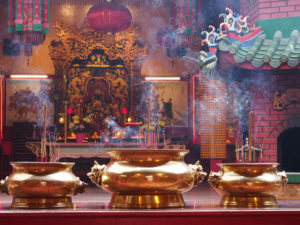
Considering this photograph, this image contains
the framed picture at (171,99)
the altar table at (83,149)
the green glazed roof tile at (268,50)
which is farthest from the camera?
the framed picture at (171,99)

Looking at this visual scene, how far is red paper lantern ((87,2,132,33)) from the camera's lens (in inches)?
307

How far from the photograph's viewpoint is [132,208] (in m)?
1.16

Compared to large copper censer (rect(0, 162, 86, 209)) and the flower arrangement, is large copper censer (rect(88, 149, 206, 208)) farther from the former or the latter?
the flower arrangement

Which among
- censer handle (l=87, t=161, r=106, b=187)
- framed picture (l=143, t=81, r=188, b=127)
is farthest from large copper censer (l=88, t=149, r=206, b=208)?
framed picture (l=143, t=81, r=188, b=127)

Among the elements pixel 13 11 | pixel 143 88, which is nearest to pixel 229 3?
pixel 143 88

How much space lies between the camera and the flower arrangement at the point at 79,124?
10258mm

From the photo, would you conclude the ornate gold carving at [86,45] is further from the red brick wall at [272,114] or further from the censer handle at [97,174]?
the censer handle at [97,174]

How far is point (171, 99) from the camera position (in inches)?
451

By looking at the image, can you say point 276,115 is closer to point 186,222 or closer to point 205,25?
point 186,222

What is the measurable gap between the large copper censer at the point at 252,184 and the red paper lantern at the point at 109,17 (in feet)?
22.1

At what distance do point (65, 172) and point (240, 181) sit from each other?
0.42 metres

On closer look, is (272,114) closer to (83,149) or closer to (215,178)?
(83,149)

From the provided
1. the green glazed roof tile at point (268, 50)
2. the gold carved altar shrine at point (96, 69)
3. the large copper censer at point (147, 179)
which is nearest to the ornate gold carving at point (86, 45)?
the gold carved altar shrine at point (96, 69)

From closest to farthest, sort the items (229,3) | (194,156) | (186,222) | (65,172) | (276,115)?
(186,222) < (65,172) < (276,115) < (229,3) < (194,156)
